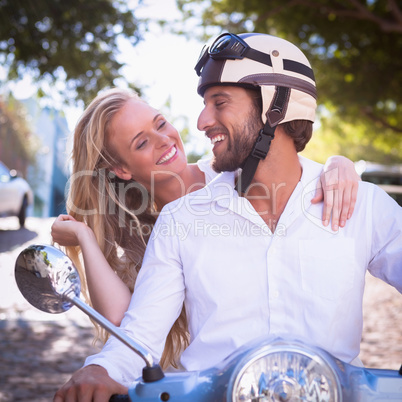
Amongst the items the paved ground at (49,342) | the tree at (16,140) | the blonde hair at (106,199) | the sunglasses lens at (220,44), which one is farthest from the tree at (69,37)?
the tree at (16,140)

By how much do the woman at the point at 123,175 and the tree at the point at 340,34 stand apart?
830cm

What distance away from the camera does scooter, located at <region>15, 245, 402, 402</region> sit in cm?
144

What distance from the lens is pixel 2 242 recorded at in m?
12.8

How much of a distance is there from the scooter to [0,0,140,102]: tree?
6479 mm

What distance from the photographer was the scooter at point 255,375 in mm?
1439

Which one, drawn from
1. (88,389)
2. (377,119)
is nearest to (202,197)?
(88,389)

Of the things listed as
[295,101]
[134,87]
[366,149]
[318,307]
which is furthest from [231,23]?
[366,149]

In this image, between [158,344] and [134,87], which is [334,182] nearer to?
[158,344]

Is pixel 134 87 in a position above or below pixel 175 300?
above


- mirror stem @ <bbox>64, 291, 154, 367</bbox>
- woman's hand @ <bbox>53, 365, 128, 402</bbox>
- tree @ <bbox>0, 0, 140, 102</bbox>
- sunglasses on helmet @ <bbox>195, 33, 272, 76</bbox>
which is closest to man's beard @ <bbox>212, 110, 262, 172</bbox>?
sunglasses on helmet @ <bbox>195, 33, 272, 76</bbox>

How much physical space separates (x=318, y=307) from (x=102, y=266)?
4.56ft

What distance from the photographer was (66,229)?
3.48m

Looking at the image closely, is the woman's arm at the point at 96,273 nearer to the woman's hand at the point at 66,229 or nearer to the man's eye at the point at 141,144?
the woman's hand at the point at 66,229

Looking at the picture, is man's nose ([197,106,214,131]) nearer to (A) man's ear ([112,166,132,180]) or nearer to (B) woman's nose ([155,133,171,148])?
(B) woman's nose ([155,133,171,148])
